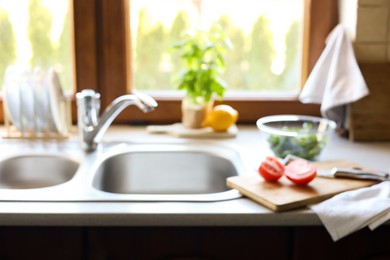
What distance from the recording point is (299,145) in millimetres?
1383

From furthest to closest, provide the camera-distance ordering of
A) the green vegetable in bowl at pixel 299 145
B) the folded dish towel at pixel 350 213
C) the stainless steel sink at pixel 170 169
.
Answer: the stainless steel sink at pixel 170 169, the green vegetable in bowl at pixel 299 145, the folded dish towel at pixel 350 213

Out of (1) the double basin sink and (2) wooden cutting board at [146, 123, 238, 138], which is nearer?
(1) the double basin sink

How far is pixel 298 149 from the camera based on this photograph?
54.7 inches

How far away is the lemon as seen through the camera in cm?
161

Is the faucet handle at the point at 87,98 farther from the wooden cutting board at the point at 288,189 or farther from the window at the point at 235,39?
the wooden cutting board at the point at 288,189

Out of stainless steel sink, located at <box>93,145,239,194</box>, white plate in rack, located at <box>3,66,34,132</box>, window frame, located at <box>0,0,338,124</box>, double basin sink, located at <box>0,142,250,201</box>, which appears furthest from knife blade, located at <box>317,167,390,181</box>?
white plate in rack, located at <box>3,66,34,132</box>

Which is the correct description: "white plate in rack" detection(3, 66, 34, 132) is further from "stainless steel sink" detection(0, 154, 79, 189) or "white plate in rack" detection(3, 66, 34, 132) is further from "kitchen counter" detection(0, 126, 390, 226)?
"kitchen counter" detection(0, 126, 390, 226)

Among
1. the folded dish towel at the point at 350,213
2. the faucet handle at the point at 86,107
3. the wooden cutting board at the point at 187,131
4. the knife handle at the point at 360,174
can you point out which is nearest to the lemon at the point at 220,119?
the wooden cutting board at the point at 187,131

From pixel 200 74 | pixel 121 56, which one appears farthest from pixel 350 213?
pixel 121 56

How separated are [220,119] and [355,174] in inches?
20.2

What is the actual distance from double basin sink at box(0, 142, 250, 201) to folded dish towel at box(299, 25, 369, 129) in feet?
1.07

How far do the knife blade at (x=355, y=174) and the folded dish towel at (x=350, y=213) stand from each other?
12 cm

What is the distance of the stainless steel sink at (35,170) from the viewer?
1431 mm
